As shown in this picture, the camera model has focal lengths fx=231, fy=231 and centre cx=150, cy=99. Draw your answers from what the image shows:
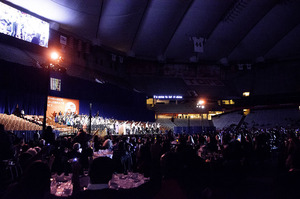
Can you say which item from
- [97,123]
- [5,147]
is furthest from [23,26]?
[5,147]

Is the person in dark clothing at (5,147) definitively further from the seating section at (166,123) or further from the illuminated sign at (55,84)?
the seating section at (166,123)

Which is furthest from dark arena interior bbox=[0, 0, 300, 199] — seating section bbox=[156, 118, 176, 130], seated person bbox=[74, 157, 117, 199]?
seating section bbox=[156, 118, 176, 130]

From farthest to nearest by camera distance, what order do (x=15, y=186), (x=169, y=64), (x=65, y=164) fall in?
1. (x=169, y=64)
2. (x=65, y=164)
3. (x=15, y=186)

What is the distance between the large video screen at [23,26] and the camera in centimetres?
1970

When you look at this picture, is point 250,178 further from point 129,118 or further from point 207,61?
point 207,61

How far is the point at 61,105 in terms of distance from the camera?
21.5 metres

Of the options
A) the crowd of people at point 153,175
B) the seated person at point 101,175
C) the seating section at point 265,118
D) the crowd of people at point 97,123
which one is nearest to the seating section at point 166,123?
the crowd of people at point 97,123

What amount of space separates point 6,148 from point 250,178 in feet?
25.4

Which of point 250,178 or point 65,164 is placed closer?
point 65,164

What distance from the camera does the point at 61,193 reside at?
12.0ft

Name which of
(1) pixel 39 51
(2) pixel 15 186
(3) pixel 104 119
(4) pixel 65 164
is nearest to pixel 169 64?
(3) pixel 104 119

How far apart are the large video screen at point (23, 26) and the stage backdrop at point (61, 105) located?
6.07m

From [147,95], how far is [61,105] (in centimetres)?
1414

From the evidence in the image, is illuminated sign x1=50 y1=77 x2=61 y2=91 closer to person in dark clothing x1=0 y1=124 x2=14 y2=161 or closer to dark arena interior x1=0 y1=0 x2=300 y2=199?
A: dark arena interior x1=0 y1=0 x2=300 y2=199
